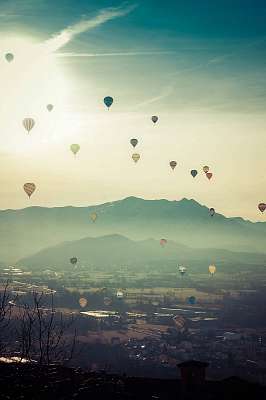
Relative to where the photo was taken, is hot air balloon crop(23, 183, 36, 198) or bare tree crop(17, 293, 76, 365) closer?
bare tree crop(17, 293, 76, 365)

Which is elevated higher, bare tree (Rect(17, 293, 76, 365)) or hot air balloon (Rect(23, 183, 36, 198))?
hot air balloon (Rect(23, 183, 36, 198))

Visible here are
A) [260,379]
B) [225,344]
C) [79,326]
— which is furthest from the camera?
[79,326]

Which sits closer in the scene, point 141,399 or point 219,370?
point 141,399

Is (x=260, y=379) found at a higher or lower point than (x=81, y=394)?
lower

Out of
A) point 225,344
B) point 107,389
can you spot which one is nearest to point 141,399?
point 107,389

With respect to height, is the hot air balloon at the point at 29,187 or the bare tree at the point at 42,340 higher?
the hot air balloon at the point at 29,187

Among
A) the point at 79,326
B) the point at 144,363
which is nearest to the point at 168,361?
the point at 144,363

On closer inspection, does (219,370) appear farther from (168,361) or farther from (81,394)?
(81,394)

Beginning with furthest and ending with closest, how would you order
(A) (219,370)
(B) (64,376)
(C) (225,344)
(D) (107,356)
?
(C) (225,344) → (D) (107,356) → (A) (219,370) → (B) (64,376)

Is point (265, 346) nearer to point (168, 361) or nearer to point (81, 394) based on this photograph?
point (168, 361)

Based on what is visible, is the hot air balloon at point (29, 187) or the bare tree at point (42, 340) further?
the hot air balloon at point (29, 187)
